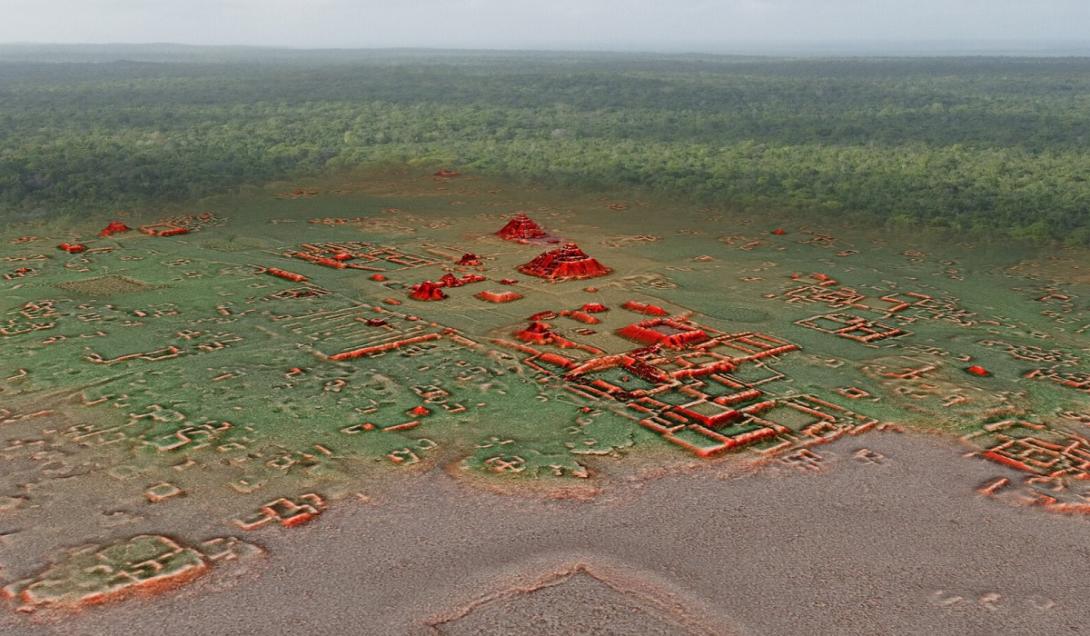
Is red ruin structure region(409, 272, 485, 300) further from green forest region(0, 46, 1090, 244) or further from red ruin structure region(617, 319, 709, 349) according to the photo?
green forest region(0, 46, 1090, 244)

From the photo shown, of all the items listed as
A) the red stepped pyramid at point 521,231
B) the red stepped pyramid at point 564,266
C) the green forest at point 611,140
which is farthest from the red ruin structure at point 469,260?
the green forest at point 611,140

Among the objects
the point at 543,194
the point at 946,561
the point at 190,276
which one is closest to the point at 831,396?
the point at 946,561

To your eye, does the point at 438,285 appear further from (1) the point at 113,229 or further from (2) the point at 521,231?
(1) the point at 113,229

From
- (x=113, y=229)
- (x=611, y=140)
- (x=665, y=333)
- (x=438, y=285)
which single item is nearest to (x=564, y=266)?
(x=438, y=285)

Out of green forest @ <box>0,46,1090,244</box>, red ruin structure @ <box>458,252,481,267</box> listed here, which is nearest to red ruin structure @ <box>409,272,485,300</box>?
red ruin structure @ <box>458,252,481,267</box>

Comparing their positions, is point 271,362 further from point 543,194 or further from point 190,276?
point 543,194
